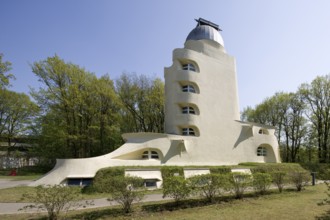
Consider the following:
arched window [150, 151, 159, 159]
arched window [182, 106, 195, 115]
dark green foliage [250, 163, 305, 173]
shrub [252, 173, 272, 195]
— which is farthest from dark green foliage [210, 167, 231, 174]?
arched window [182, 106, 195, 115]

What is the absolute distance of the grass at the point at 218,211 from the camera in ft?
28.8

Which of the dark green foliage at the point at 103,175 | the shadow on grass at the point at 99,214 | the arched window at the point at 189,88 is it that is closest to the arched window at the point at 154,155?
the dark green foliage at the point at 103,175

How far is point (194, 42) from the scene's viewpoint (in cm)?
2744

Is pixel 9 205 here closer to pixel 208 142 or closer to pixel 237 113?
pixel 208 142

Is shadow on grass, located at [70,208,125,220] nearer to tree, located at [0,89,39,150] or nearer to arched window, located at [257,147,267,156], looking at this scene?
arched window, located at [257,147,267,156]

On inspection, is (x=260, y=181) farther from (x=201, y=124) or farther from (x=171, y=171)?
(x=201, y=124)

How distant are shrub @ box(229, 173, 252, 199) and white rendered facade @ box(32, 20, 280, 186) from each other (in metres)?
6.97

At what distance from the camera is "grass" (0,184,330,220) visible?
8.78 m

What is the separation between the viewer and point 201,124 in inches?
955

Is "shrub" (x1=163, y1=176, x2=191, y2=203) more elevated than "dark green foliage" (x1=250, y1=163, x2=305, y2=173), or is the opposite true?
"shrub" (x1=163, y1=176, x2=191, y2=203)

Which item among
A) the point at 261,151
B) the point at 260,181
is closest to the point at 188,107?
the point at 261,151

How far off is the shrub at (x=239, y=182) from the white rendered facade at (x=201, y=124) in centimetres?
697

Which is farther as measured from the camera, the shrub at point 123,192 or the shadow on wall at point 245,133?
the shadow on wall at point 245,133

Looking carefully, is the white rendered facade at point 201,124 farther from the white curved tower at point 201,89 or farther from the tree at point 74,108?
the tree at point 74,108
